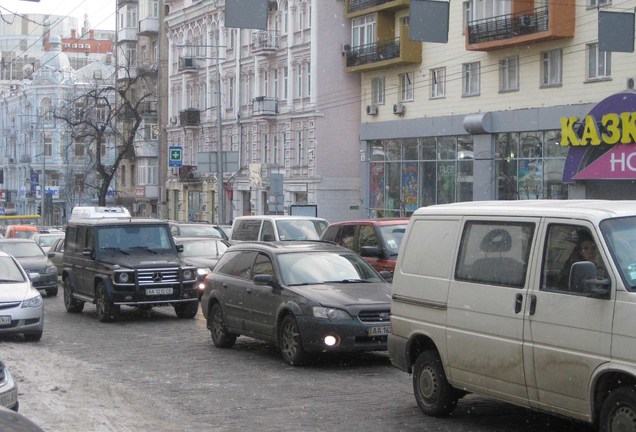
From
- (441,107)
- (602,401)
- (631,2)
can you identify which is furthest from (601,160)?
(602,401)

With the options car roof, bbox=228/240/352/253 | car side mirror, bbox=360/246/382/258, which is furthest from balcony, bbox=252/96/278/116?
car roof, bbox=228/240/352/253

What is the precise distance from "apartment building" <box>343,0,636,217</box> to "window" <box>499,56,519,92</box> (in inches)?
1.5

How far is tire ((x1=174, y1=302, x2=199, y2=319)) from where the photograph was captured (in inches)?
830

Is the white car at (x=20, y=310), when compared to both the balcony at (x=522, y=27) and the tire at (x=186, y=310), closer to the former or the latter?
the tire at (x=186, y=310)

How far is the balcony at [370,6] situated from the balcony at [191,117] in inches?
697

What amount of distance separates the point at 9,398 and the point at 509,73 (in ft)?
110

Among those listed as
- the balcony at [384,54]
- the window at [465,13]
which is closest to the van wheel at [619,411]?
the window at [465,13]

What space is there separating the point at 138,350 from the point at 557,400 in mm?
9138

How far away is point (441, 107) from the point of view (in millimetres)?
44688

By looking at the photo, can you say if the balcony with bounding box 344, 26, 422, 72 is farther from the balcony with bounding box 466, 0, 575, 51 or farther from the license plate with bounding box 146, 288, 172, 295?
the license plate with bounding box 146, 288, 172, 295

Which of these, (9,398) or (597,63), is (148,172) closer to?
(597,63)

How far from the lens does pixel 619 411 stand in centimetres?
771

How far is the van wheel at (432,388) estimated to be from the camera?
393 inches

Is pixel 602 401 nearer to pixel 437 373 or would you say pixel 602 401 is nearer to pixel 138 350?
pixel 437 373
